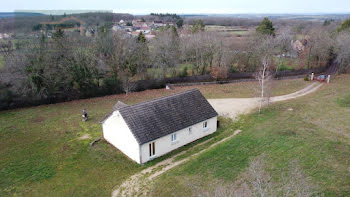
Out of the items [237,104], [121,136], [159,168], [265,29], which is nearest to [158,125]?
[121,136]

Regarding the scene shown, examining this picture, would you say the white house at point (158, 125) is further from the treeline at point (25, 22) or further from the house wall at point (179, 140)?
the treeline at point (25, 22)

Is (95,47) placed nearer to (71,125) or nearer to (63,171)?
(71,125)

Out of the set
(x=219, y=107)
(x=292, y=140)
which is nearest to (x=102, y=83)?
(x=219, y=107)

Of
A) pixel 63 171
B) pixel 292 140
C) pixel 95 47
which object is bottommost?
pixel 63 171

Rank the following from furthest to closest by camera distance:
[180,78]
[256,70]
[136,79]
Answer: [256,70], [180,78], [136,79]

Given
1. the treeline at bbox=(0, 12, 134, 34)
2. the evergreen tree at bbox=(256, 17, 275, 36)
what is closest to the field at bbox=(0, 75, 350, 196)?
the treeline at bbox=(0, 12, 134, 34)

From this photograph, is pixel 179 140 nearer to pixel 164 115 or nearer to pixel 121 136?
pixel 164 115

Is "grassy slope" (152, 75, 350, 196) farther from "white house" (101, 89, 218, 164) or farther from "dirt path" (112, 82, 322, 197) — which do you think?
"white house" (101, 89, 218, 164)

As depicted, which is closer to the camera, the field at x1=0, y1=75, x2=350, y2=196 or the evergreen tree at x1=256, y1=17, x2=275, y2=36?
the field at x1=0, y1=75, x2=350, y2=196
